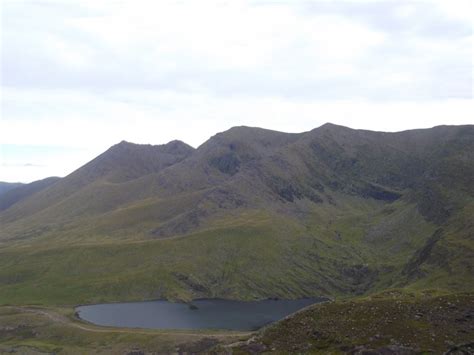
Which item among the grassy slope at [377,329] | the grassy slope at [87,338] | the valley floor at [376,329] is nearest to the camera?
the valley floor at [376,329]

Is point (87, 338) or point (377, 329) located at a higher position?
point (377, 329)

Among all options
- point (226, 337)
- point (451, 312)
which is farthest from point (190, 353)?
point (451, 312)

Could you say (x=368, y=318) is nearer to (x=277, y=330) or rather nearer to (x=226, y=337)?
(x=277, y=330)

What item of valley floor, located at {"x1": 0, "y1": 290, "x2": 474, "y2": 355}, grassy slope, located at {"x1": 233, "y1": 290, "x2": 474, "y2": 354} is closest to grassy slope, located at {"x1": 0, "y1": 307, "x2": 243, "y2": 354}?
valley floor, located at {"x1": 0, "y1": 290, "x2": 474, "y2": 355}

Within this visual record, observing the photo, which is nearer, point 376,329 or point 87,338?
point 376,329

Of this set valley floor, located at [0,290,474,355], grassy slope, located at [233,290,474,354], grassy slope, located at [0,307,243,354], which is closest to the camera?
valley floor, located at [0,290,474,355]

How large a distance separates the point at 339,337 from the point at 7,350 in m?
128

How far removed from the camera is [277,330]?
8769 cm

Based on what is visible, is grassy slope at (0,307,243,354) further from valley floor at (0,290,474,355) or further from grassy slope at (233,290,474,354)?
grassy slope at (233,290,474,354)

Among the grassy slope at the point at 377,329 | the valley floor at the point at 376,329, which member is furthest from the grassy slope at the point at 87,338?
the grassy slope at the point at 377,329

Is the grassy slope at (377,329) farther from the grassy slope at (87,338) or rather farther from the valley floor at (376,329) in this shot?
the grassy slope at (87,338)

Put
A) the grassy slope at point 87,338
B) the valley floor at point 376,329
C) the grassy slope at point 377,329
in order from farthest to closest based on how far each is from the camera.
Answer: the grassy slope at point 87,338 < the grassy slope at point 377,329 < the valley floor at point 376,329

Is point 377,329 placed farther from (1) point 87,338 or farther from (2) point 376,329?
(1) point 87,338

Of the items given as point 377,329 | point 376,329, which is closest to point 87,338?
point 376,329
